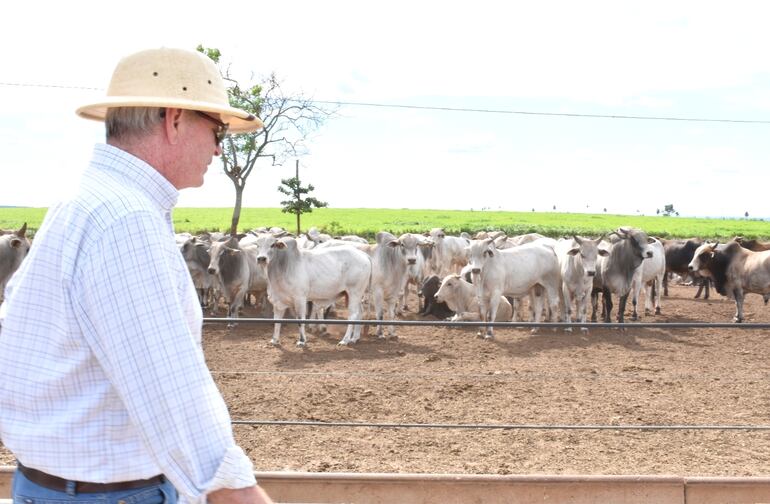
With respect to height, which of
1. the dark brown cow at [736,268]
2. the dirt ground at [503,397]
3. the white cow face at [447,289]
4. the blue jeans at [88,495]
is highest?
the blue jeans at [88,495]

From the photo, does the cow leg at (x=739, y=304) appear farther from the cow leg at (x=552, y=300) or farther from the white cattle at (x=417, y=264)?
the white cattle at (x=417, y=264)

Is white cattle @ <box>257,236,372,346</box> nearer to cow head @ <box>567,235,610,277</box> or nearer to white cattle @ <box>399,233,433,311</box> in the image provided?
white cattle @ <box>399,233,433,311</box>

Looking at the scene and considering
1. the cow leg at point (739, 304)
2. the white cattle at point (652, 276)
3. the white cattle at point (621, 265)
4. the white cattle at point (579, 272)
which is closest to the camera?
the white cattle at point (579, 272)

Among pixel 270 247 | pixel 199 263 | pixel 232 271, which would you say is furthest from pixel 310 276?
pixel 199 263

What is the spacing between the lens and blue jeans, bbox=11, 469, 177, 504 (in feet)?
5.68

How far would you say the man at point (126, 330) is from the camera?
153 centimetres

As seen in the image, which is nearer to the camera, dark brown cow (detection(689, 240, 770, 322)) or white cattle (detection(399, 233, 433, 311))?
white cattle (detection(399, 233, 433, 311))

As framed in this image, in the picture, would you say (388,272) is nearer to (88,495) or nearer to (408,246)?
(408,246)

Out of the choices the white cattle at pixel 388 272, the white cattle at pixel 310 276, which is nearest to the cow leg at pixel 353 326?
the white cattle at pixel 310 276

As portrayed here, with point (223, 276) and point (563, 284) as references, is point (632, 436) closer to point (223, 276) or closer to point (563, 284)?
point (563, 284)

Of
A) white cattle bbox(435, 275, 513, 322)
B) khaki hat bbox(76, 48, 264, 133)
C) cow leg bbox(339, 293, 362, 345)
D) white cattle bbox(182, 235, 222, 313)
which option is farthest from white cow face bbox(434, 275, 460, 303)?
khaki hat bbox(76, 48, 264, 133)

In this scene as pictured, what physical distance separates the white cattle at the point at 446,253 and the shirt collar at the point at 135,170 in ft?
75.5

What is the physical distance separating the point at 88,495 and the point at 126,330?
1.50ft

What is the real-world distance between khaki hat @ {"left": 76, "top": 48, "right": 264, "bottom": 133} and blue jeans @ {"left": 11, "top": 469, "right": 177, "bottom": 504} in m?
0.87
